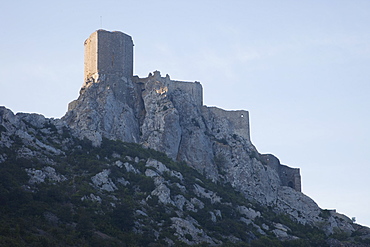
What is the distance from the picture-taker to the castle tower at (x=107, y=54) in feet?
281

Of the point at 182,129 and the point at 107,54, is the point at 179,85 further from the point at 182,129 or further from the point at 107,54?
the point at 107,54

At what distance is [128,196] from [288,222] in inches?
733

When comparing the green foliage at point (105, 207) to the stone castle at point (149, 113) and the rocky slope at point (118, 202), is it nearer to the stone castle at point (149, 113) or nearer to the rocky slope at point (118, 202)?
the rocky slope at point (118, 202)

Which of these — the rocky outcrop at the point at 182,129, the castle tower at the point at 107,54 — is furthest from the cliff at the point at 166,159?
the castle tower at the point at 107,54

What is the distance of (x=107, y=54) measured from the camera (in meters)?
85.7

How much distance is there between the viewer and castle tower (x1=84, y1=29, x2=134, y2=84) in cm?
8569

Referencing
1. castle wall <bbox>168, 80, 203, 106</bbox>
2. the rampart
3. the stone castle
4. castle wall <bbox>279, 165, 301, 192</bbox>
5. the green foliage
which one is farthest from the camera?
castle wall <bbox>279, 165, 301, 192</bbox>

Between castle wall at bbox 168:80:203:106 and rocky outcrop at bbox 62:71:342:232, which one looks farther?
castle wall at bbox 168:80:203:106

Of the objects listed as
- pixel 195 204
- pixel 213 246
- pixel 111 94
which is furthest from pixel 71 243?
pixel 111 94

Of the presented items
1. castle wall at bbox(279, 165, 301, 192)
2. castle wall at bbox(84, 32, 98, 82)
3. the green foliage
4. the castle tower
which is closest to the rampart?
the castle tower

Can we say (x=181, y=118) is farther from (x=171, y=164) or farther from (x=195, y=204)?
(x=195, y=204)

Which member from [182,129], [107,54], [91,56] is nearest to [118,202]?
[182,129]

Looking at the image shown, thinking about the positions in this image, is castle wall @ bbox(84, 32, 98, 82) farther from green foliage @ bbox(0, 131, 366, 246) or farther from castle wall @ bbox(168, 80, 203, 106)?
green foliage @ bbox(0, 131, 366, 246)

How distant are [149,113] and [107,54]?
7.43 metres
